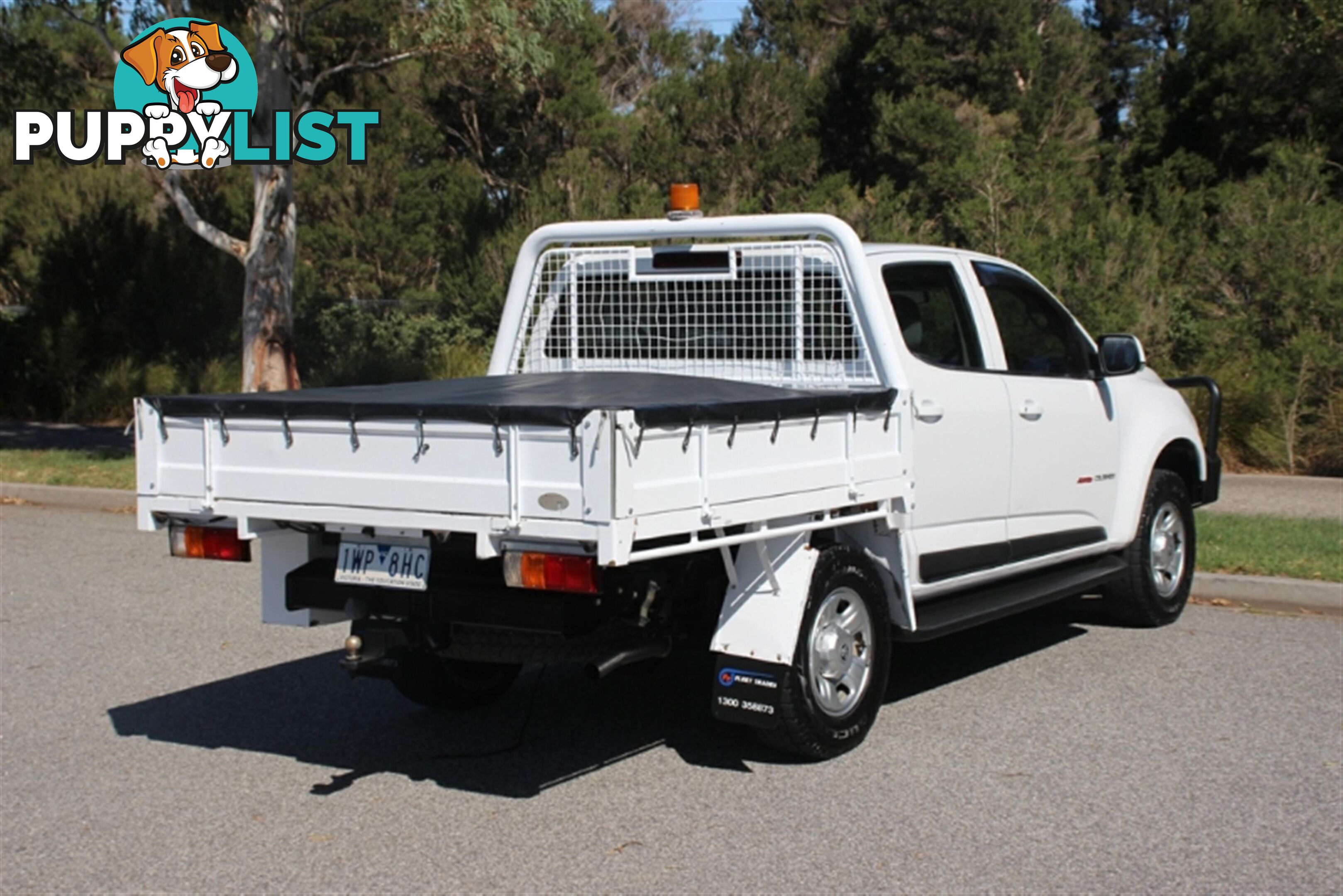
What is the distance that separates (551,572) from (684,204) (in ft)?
8.72

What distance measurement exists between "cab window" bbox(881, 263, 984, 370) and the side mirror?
0.95m

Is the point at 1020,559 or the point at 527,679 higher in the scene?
the point at 1020,559

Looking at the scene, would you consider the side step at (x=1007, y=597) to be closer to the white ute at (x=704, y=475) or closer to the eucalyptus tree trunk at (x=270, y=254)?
the white ute at (x=704, y=475)

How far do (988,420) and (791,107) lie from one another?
92.6 ft

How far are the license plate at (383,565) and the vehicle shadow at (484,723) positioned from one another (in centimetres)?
89

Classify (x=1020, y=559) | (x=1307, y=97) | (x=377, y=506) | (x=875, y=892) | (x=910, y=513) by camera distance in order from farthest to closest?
1. (x=1307, y=97)
2. (x=1020, y=559)
3. (x=910, y=513)
4. (x=377, y=506)
5. (x=875, y=892)

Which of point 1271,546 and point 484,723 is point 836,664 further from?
point 1271,546

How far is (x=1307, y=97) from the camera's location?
3200cm

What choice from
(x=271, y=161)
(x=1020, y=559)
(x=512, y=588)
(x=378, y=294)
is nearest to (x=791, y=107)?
(x=378, y=294)

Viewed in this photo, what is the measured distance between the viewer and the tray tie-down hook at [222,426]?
5.55 metres

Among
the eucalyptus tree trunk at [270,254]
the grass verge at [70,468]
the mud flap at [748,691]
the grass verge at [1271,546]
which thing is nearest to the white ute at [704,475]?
the mud flap at [748,691]

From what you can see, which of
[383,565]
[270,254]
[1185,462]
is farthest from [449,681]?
[270,254]

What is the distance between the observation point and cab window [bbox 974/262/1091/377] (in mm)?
7453

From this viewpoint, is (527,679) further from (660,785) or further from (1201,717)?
(1201,717)
